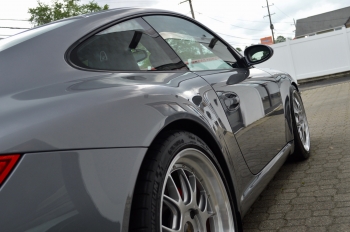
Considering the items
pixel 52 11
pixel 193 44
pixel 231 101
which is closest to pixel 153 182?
pixel 231 101

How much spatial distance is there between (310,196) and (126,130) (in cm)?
233

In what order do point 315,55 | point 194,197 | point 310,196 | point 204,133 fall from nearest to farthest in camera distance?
1. point 194,197
2. point 204,133
3. point 310,196
4. point 315,55

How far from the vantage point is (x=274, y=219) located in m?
3.04

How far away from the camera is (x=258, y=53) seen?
3906 millimetres

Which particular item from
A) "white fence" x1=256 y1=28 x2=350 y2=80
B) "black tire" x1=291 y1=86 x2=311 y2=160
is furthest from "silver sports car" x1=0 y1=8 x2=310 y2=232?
"white fence" x1=256 y1=28 x2=350 y2=80

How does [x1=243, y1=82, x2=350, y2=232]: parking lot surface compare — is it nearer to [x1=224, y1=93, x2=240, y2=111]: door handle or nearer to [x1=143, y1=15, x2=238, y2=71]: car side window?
[x1=224, y1=93, x2=240, y2=111]: door handle

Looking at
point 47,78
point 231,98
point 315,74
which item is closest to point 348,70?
point 315,74

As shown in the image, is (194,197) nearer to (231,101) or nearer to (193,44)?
(231,101)

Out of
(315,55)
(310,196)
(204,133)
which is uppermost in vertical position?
(204,133)

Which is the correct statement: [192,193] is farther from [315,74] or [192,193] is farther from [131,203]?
[315,74]

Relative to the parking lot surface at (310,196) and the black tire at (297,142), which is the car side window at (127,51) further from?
the black tire at (297,142)

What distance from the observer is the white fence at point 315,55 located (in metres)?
19.3

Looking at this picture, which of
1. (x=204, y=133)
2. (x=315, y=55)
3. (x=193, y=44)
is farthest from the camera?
(x=315, y=55)

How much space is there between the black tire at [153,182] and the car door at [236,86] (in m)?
0.77
